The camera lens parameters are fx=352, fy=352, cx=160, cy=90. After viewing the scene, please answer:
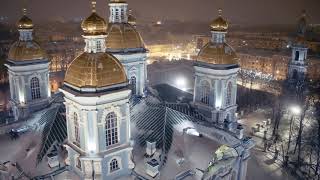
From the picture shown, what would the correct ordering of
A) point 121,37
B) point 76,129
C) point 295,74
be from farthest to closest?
point 295,74 < point 121,37 < point 76,129

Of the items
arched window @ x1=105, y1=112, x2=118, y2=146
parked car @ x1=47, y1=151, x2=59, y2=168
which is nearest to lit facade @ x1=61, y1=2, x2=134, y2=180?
arched window @ x1=105, y1=112, x2=118, y2=146

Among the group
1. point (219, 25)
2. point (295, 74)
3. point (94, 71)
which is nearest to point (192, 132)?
point (94, 71)

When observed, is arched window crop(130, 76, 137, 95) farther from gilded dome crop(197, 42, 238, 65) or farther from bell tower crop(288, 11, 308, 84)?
bell tower crop(288, 11, 308, 84)

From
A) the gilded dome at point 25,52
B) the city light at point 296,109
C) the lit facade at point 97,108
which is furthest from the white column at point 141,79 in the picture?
the city light at point 296,109

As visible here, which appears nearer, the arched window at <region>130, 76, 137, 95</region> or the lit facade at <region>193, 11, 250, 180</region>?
the arched window at <region>130, 76, 137, 95</region>

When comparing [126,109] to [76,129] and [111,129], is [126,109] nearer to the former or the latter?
[111,129]

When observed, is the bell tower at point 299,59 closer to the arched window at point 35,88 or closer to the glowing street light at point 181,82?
the glowing street light at point 181,82
